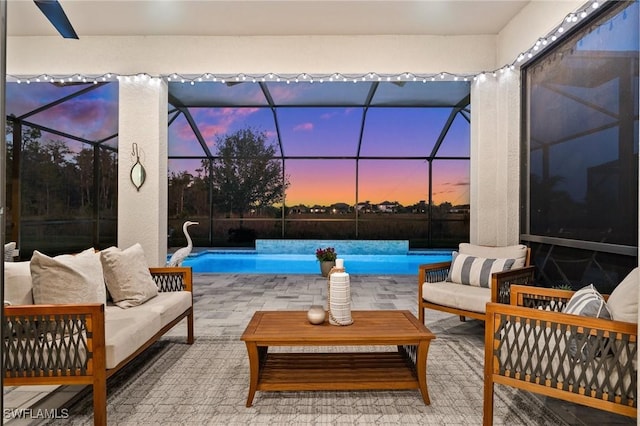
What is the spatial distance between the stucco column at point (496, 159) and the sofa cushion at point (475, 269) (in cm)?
98

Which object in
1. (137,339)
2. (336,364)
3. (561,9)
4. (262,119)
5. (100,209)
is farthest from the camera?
(262,119)

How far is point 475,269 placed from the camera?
3717 mm

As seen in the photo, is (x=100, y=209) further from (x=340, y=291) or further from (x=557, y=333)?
(x=557, y=333)

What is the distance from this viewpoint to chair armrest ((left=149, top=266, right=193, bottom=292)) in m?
3.45

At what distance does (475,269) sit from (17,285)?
11.4ft

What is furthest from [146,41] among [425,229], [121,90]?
[425,229]

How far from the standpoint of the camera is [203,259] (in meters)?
10.2

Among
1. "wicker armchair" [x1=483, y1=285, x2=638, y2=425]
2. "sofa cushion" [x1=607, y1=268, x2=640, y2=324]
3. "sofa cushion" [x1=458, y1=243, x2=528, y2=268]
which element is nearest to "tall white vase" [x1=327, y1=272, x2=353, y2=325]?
"wicker armchair" [x1=483, y1=285, x2=638, y2=425]

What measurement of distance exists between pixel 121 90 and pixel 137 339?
359cm

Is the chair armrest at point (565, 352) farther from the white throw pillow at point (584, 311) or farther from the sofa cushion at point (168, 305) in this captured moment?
the sofa cushion at point (168, 305)

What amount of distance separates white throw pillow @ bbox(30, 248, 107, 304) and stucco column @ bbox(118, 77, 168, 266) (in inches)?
97.2

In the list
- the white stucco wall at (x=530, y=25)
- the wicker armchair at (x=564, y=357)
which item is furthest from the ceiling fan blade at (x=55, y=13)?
the white stucco wall at (x=530, y=25)

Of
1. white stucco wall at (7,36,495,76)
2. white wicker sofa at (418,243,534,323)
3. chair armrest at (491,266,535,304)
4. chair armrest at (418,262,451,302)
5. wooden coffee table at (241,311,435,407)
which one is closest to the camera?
wooden coffee table at (241,311,435,407)

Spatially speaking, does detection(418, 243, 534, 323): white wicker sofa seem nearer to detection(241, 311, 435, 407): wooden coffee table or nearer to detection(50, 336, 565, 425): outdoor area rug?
detection(50, 336, 565, 425): outdoor area rug
